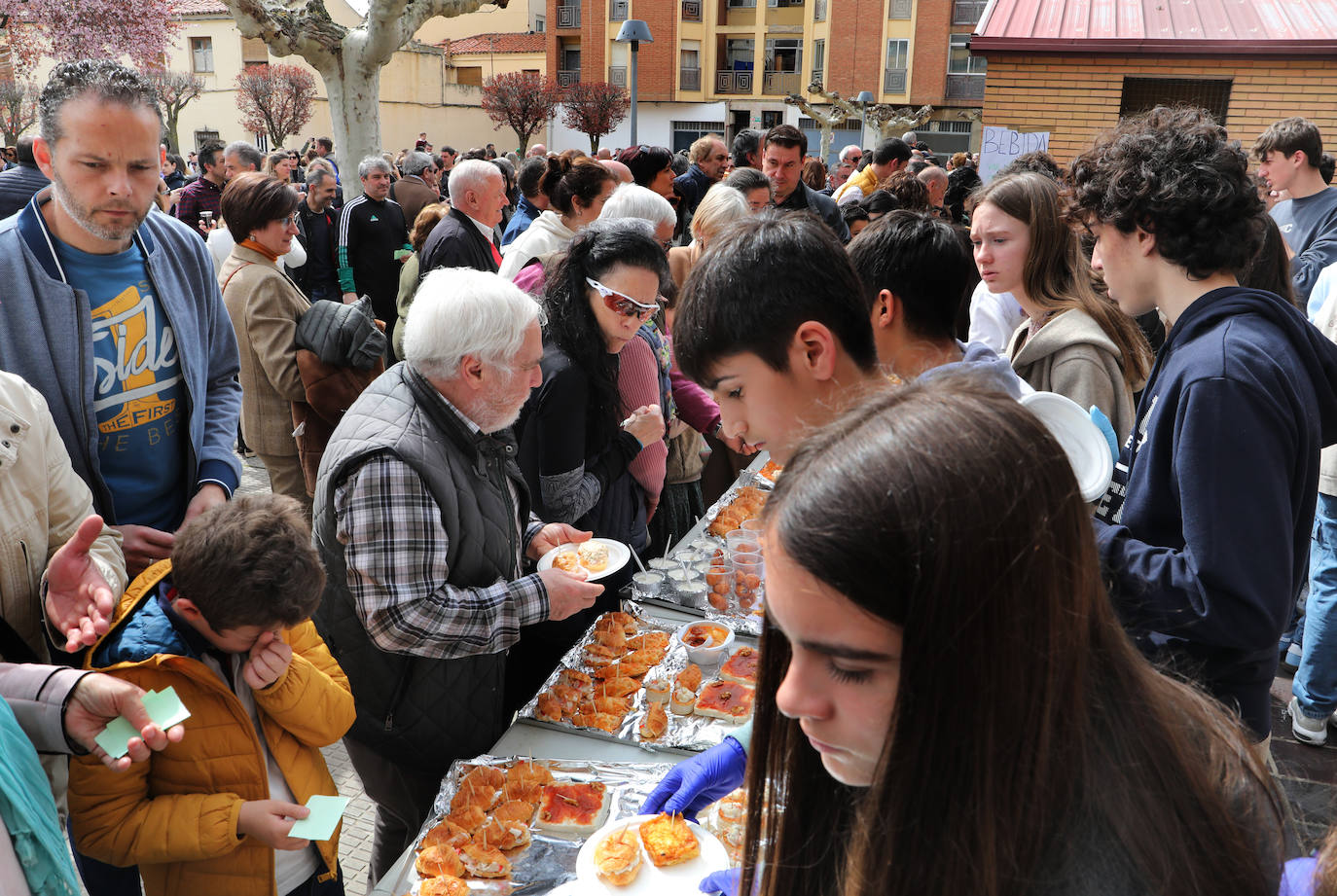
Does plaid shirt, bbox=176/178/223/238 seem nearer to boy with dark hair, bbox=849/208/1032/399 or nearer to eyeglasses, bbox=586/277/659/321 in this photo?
eyeglasses, bbox=586/277/659/321

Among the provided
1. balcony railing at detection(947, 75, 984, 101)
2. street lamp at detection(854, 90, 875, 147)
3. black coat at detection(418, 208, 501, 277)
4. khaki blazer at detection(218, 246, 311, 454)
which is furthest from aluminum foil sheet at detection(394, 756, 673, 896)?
balcony railing at detection(947, 75, 984, 101)

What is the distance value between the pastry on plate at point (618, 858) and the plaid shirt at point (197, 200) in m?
7.15

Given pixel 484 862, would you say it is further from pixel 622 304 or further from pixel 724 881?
pixel 622 304

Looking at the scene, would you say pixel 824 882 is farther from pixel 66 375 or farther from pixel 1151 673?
pixel 66 375

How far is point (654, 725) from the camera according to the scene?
212cm

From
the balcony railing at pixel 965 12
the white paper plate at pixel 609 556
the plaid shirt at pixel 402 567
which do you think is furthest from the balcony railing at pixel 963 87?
the plaid shirt at pixel 402 567

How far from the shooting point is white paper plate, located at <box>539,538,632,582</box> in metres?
2.35

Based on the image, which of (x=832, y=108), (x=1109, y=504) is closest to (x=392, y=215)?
(x=1109, y=504)

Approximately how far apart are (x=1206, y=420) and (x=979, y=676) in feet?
3.30

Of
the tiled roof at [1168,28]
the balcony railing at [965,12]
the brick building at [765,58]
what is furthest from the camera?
the brick building at [765,58]

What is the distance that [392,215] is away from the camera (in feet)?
22.2

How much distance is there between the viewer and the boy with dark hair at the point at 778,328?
65.6 inches

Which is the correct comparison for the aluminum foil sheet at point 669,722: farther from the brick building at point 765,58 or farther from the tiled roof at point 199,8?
the tiled roof at point 199,8

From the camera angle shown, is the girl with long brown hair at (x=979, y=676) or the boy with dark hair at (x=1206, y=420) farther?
the boy with dark hair at (x=1206, y=420)
